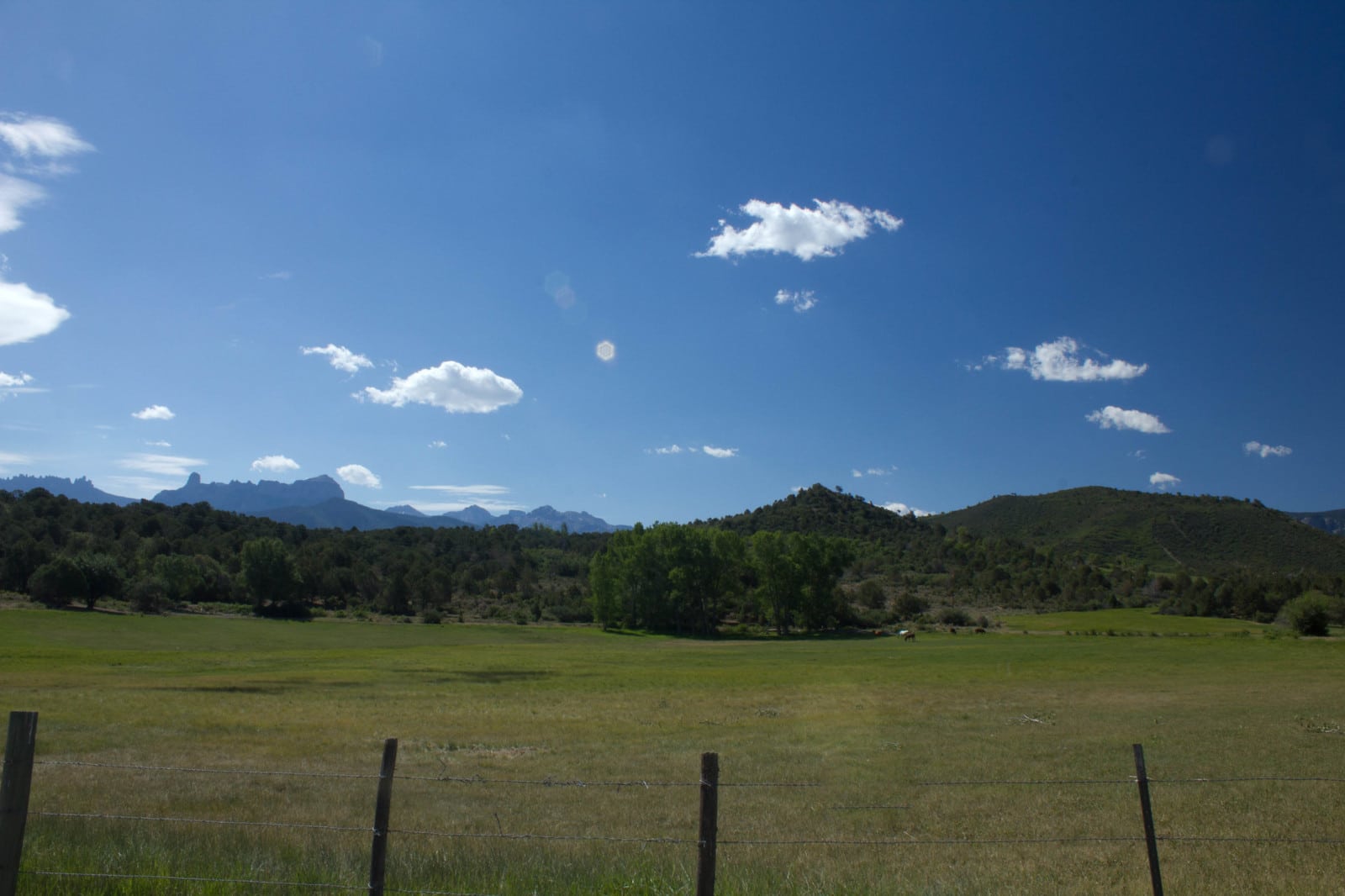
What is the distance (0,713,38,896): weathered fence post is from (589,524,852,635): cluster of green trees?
9900cm

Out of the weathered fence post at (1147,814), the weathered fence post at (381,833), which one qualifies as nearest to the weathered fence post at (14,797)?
the weathered fence post at (381,833)

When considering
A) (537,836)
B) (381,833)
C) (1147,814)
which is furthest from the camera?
(1147,814)

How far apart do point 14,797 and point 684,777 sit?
12925mm

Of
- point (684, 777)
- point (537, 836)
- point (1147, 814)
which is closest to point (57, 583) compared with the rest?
point (684, 777)

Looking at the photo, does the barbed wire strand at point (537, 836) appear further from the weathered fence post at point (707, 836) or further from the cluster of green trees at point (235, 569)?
the cluster of green trees at point (235, 569)

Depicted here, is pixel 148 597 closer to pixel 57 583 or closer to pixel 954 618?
pixel 57 583

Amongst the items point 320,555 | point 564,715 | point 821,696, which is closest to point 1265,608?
point 821,696

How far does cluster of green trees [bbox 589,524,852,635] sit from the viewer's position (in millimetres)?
105188

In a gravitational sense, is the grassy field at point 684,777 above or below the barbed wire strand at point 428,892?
below

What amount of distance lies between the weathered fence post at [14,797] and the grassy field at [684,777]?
0.97 m

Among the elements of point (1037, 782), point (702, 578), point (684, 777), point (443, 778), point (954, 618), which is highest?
point (443, 778)

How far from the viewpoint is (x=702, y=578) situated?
10850 centimetres

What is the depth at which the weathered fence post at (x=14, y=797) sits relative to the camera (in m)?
5.96

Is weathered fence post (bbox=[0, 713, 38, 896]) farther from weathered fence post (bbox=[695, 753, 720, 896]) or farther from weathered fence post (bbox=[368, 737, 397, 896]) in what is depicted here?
weathered fence post (bbox=[695, 753, 720, 896])
